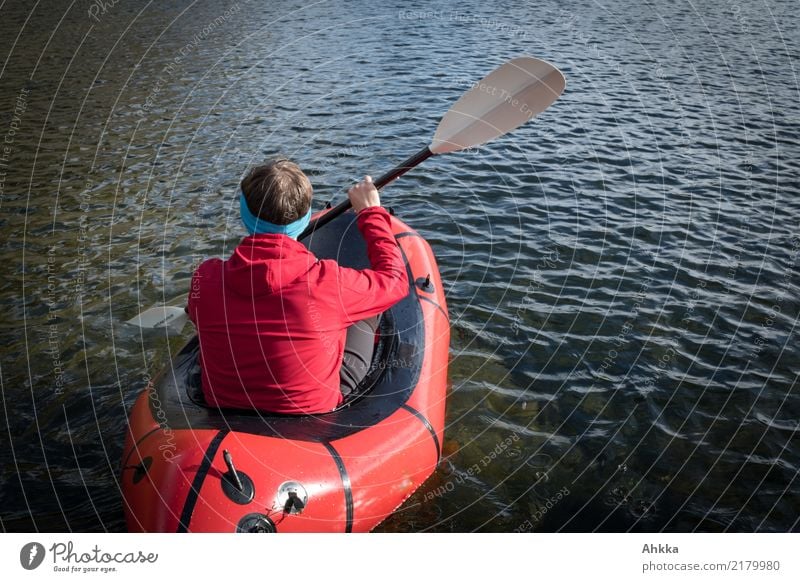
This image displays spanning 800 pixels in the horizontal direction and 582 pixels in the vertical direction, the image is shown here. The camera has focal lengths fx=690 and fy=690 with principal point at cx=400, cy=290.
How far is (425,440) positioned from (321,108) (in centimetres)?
968

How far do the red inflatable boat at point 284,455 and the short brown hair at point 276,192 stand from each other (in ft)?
A: 3.95

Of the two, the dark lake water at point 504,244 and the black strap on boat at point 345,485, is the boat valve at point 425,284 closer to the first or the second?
the dark lake water at point 504,244

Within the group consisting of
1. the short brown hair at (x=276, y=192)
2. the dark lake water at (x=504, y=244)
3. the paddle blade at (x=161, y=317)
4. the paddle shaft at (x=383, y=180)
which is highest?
the short brown hair at (x=276, y=192)

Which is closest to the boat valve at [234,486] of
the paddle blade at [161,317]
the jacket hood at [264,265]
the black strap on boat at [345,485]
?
the black strap on boat at [345,485]

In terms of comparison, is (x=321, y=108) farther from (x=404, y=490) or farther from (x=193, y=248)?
(x=404, y=490)

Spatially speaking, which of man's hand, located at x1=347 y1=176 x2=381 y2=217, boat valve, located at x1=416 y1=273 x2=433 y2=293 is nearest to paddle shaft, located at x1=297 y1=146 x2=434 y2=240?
boat valve, located at x1=416 y1=273 x2=433 y2=293

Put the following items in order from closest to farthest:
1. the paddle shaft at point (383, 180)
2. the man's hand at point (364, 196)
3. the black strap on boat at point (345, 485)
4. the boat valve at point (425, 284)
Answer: the black strap on boat at point (345, 485) → the man's hand at point (364, 196) → the paddle shaft at point (383, 180) → the boat valve at point (425, 284)

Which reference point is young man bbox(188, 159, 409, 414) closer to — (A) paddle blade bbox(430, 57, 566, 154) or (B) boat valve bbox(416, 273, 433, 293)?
(B) boat valve bbox(416, 273, 433, 293)

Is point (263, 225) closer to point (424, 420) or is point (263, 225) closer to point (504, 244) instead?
point (424, 420)

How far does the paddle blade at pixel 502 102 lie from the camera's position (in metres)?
6.47

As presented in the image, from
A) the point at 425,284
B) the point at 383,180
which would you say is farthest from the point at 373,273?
the point at 425,284

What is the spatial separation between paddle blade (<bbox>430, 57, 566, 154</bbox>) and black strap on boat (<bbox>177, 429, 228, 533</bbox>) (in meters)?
3.78
